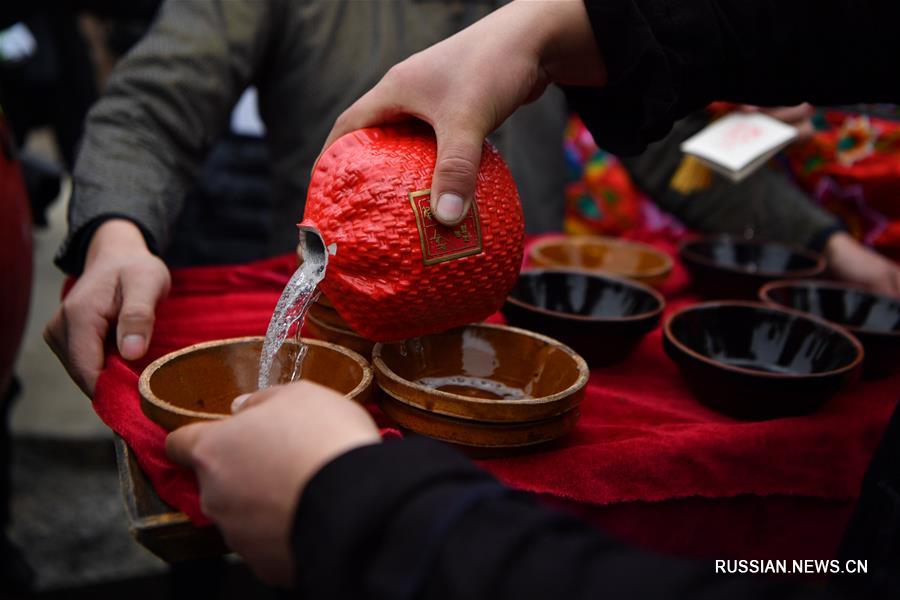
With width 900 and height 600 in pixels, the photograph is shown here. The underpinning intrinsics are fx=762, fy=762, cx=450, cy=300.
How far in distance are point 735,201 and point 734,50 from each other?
86 centimetres

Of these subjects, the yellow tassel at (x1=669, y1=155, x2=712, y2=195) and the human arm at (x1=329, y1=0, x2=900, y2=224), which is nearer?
the human arm at (x1=329, y1=0, x2=900, y2=224)

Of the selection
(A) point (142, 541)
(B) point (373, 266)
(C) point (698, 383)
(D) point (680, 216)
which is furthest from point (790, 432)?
(D) point (680, 216)

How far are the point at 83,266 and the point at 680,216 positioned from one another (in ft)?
4.12

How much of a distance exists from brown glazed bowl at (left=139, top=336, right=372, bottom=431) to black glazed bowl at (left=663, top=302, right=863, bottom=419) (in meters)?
0.42

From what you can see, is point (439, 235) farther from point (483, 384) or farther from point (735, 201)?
point (735, 201)

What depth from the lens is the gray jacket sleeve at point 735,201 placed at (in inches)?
62.9

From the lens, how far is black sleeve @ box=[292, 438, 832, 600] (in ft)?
1.49

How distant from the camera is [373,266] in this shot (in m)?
0.77

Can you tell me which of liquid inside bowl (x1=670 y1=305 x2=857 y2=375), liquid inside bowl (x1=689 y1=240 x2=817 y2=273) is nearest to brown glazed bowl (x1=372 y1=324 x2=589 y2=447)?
liquid inside bowl (x1=670 y1=305 x2=857 y2=375)

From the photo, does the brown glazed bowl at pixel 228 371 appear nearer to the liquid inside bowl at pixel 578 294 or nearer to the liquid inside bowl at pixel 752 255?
the liquid inside bowl at pixel 578 294

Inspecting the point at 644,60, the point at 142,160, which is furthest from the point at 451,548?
the point at 142,160

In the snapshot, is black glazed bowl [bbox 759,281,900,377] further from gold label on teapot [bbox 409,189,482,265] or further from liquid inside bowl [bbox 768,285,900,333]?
gold label on teapot [bbox 409,189,482,265]

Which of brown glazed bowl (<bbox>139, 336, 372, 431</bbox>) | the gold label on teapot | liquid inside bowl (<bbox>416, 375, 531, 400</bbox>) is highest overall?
the gold label on teapot

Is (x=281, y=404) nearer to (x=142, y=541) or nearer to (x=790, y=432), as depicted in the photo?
(x=142, y=541)
